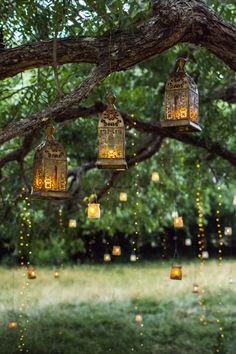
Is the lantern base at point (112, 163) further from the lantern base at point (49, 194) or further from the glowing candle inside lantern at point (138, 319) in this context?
the glowing candle inside lantern at point (138, 319)

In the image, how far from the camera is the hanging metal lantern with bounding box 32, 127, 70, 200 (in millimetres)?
3914

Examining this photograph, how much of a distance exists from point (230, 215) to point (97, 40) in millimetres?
14736

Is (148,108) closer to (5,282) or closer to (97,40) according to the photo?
(97,40)

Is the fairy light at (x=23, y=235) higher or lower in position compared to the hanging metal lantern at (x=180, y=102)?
lower

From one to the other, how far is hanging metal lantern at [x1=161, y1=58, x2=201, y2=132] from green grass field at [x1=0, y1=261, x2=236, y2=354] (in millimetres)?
4864

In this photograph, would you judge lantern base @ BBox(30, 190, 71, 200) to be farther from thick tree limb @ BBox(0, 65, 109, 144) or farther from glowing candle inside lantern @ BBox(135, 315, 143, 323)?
glowing candle inside lantern @ BBox(135, 315, 143, 323)

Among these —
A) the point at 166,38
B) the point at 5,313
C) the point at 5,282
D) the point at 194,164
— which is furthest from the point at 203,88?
the point at 5,282

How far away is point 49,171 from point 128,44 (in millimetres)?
919

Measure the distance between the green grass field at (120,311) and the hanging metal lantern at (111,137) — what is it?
4.85 meters

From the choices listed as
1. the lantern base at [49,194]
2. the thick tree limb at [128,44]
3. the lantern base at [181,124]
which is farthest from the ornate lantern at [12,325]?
the thick tree limb at [128,44]

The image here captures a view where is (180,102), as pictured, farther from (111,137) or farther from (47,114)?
(47,114)

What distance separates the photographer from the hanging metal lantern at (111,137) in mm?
3928

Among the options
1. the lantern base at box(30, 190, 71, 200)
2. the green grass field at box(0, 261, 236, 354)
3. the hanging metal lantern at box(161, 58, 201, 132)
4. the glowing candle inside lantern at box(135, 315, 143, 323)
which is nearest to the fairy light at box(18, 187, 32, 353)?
the green grass field at box(0, 261, 236, 354)

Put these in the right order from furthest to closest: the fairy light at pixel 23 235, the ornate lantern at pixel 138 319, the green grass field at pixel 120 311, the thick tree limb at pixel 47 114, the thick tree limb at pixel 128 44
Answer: the ornate lantern at pixel 138 319 → the green grass field at pixel 120 311 → the fairy light at pixel 23 235 → the thick tree limb at pixel 128 44 → the thick tree limb at pixel 47 114
